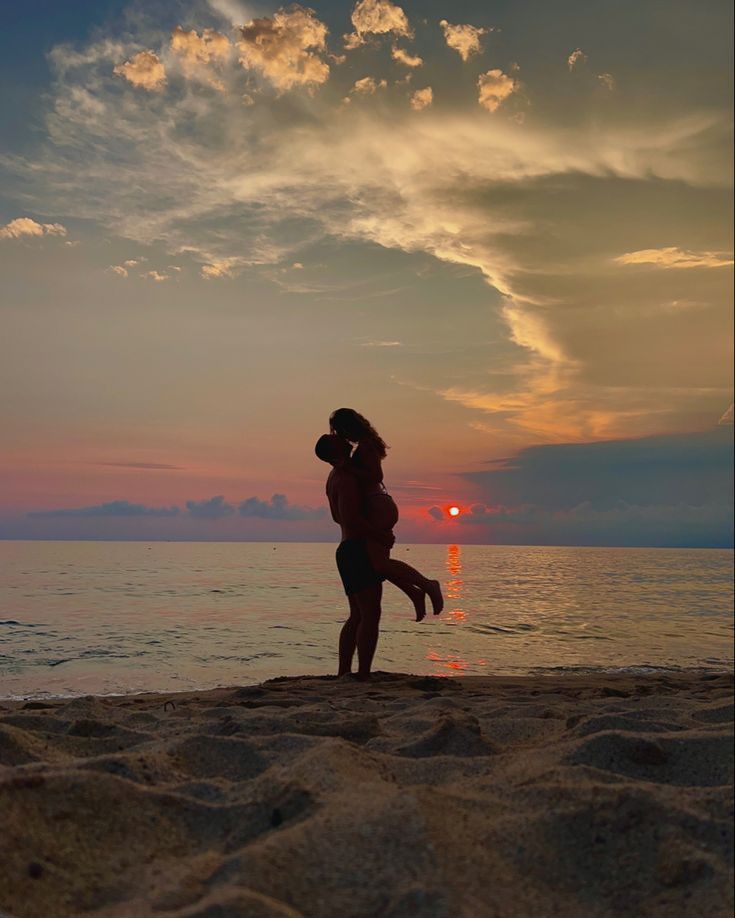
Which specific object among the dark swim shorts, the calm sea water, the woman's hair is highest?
the woman's hair

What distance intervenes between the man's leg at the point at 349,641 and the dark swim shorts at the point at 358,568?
0.27 meters

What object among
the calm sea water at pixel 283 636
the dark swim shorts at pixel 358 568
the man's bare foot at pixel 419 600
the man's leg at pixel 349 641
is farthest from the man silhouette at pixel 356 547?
the calm sea water at pixel 283 636

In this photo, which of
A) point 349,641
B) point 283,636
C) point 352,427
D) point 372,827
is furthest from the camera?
point 283,636

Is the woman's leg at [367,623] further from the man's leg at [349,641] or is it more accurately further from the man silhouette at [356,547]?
the man's leg at [349,641]

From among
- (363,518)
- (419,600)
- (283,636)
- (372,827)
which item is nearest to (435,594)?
(419,600)

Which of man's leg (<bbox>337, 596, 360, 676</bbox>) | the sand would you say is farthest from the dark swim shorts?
the sand

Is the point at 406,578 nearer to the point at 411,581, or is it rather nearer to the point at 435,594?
the point at 411,581

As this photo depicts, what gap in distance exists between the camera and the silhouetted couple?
6984mm

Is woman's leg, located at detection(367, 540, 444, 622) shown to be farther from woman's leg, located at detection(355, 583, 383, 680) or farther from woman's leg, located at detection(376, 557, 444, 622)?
woman's leg, located at detection(355, 583, 383, 680)

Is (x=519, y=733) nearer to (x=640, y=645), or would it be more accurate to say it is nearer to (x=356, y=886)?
(x=356, y=886)

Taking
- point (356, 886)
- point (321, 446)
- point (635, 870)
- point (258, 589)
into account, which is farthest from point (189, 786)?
point (258, 589)

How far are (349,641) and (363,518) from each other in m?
1.39

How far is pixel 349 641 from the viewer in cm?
749

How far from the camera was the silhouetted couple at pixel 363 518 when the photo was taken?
6.98 m
